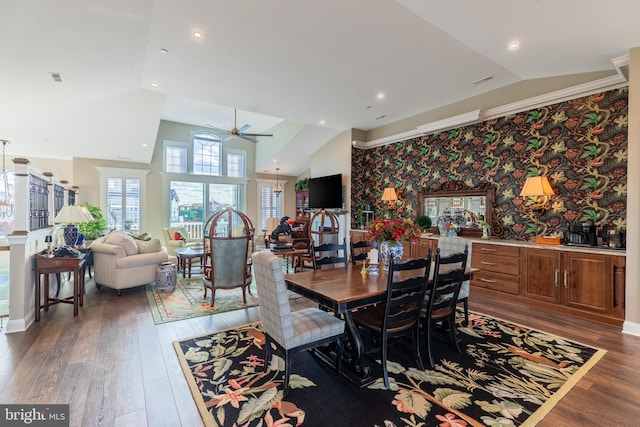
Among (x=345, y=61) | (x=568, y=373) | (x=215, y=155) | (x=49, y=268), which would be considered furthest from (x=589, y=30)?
(x=215, y=155)

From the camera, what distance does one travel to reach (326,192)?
7688 millimetres

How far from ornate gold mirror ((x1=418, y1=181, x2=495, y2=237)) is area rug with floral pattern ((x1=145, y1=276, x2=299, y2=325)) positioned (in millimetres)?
3333

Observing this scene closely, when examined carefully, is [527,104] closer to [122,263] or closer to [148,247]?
[148,247]

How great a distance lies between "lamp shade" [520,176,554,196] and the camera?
407 centimetres

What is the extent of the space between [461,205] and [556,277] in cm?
194

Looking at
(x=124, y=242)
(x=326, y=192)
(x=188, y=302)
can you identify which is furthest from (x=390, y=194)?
(x=124, y=242)

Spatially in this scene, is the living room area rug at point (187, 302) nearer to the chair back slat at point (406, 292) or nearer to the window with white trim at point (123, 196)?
the chair back slat at point (406, 292)

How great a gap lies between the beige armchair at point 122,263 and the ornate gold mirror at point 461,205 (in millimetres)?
5215

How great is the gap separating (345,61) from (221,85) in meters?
2.23

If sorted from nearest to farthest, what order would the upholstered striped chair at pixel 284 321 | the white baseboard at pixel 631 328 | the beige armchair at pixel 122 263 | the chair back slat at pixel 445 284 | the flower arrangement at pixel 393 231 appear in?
the upholstered striped chair at pixel 284 321 < the chair back slat at pixel 445 284 < the flower arrangement at pixel 393 231 < the white baseboard at pixel 631 328 < the beige armchair at pixel 122 263

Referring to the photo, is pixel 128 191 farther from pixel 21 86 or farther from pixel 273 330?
pixel 273 330

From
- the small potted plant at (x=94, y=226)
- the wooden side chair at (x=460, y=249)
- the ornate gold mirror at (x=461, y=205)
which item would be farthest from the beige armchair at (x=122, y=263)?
the ornate gold mirror at (x=461, y=205)

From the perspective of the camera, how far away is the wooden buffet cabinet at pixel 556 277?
3389 mm

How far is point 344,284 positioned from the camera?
246 cm
